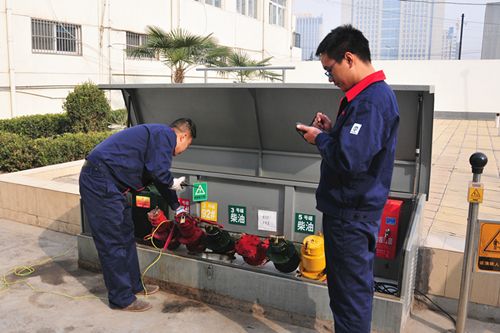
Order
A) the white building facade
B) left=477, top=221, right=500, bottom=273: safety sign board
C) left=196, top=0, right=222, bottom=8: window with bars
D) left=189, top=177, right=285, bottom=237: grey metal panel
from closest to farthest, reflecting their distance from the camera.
A: left=477, top=221, right=500, bottom=273: safety sign board
left=189, top=177, right=285, bottom=237: grey metal panel
the white building facade
left=196, top=0, right=222, bottom=8: window with bars

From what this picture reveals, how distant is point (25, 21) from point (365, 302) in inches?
527

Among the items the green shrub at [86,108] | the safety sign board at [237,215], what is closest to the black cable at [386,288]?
the safety sign board at [237,215]

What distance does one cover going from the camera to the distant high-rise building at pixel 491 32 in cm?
4841

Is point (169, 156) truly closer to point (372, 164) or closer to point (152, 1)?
point (372, 164)

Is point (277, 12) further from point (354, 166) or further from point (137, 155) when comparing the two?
point (354, 166)

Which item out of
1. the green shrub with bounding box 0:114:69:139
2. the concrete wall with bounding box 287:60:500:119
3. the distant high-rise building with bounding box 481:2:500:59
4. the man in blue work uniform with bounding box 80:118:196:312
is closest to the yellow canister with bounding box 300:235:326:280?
the man in blue work uniform with bounding box 80:118:196:312

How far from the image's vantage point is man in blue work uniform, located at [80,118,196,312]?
3.33 meters

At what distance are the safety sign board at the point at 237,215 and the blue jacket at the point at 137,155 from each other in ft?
3.40

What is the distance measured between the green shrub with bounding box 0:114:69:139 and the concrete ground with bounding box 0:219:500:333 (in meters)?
7.97

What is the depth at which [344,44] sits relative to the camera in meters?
2.28

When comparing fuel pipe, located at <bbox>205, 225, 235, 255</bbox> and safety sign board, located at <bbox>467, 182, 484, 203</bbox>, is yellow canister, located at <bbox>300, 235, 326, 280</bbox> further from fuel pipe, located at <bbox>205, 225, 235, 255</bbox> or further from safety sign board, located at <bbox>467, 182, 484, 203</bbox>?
safety sign board, located at <bbox>467, 182, 484, 203</bbox>

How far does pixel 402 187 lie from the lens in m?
3.65

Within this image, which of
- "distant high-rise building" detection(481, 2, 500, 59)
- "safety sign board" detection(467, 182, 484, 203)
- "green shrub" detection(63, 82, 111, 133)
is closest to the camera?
"safety sign board" detection(467, 182, 484, 203)

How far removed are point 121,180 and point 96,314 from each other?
3.32 ft
